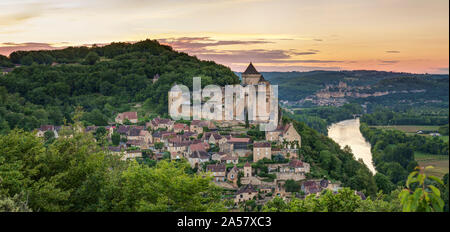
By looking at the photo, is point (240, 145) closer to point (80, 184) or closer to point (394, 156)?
point (394, 156)

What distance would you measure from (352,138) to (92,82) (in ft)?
88.7

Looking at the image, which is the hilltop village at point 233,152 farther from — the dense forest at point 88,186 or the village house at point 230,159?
the dense forest at point 88,186

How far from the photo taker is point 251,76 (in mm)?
33906

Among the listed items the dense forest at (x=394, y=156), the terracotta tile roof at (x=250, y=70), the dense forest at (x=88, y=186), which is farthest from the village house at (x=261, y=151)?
the dense forest at (x=88, y=186)

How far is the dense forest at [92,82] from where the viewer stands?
116 ft

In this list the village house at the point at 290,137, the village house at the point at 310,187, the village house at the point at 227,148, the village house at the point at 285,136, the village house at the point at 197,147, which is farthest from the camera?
the village house at the point at 285,136

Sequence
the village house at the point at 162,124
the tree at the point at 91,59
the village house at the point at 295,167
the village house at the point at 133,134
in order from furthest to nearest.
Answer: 1. the tree at the point at 91,59
2. the village house at the point at 162,124
3. the village house at the point at 133,134
4. the village house at the point at 295,167

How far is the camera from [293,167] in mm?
22047

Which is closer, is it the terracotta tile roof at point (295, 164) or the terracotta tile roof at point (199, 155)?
the terracotta tile roof at point (295, 164)

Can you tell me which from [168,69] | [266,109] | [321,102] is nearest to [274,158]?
[266,109]

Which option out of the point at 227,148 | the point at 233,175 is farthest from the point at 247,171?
the point at 227,148

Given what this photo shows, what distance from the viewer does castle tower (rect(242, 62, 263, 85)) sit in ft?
111

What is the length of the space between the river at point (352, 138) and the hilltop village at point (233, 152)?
30.8 ft

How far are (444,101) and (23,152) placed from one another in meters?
23.7
